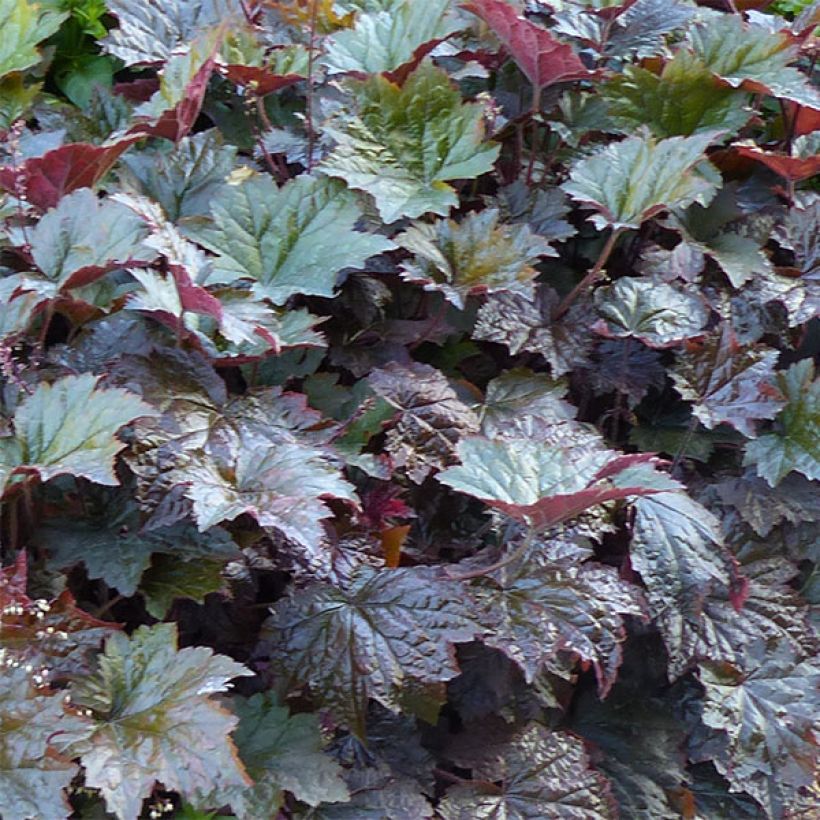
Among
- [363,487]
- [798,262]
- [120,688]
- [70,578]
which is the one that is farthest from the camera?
[798,262]

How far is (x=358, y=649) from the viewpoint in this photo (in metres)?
1.36

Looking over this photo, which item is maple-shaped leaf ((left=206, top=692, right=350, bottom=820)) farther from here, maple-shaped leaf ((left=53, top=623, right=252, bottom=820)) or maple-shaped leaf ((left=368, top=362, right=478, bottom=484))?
maple-shaped leaf ((left=368, top=362, right=478, bottom=484))

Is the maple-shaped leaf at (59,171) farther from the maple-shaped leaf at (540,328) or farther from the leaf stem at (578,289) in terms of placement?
the leaf stem at (578,289)

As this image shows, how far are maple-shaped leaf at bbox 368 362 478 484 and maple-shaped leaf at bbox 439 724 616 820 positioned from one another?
0.44m

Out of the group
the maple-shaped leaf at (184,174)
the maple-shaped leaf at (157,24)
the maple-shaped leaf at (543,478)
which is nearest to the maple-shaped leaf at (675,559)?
the maple-shaped leaf at (543,478)

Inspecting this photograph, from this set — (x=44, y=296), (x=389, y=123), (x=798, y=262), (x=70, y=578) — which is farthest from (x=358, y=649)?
(x=798, y=262)

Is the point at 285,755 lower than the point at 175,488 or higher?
lower

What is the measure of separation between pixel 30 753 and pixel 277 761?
1.19ft

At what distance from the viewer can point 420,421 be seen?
1.54m

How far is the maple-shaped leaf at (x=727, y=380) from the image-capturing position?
162 centimetres

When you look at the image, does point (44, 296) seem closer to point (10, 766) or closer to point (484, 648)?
point (10, 766)

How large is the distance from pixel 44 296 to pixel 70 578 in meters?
0.40

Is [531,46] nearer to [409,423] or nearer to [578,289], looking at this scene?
[578,289]

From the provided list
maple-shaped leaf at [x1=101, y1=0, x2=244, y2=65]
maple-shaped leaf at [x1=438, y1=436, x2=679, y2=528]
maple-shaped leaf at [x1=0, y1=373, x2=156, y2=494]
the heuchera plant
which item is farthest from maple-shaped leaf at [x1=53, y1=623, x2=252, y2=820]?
maple-shaped leaf at [x1=101, y1=0, x2=244, y2=65]
